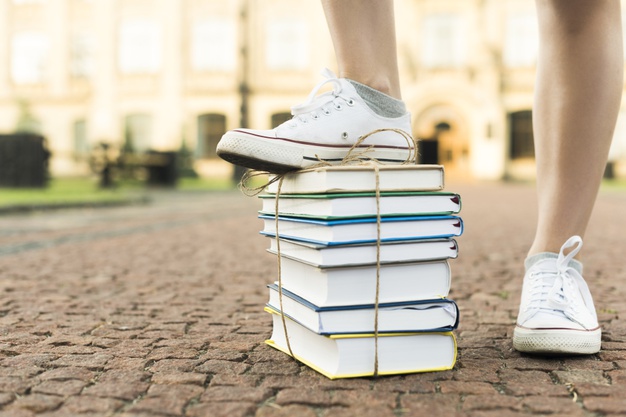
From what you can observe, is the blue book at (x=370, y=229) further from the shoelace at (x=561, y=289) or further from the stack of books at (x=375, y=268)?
the shoelace at (x=561, y=289)

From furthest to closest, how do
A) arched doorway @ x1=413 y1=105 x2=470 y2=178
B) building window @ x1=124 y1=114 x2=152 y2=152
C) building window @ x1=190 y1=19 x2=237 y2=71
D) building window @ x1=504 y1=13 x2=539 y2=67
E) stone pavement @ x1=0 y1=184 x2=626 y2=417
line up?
building window @ x1=124 y1=114 x2=152 y2=152, building window @ x1=190 y1=19 x2=237 y2=71, arched doorway @ x1=413 y1=105 x2=470 y2=178, building window @ x1=504 y1=13 x2=539 y2=67, stone pavement @ x1=0 y1=184 x2=626 y2=417

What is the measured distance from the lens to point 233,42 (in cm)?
2341

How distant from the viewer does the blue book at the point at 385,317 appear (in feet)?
4.61

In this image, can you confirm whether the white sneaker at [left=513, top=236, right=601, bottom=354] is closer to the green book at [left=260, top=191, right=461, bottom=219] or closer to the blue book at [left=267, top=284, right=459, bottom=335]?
the blue book at [left=267, top=284, right=459, bottom=335]

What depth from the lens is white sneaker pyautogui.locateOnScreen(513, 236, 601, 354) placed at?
1.58 metres

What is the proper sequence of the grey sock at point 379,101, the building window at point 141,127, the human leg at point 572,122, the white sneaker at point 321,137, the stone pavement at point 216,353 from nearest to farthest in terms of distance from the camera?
1. the stone pavement at point 216,353
2. the white sneaker at point 321,137
3. the grey sock at point 379,101
4. the human leg at point 572,122
5. the building window at point 141,127

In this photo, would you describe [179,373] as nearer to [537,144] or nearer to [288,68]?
[537,144]

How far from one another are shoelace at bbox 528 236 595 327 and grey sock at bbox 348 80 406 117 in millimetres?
521

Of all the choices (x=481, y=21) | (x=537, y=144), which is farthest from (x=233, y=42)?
(x=537, y=144)

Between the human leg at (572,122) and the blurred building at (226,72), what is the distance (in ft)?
65.6

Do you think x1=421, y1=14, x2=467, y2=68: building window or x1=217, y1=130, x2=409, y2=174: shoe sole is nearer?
x1=217, y1=130, x2=409, y2=174: shoe sole

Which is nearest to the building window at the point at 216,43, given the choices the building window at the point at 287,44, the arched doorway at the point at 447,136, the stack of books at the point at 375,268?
the building window at the point at 287,44

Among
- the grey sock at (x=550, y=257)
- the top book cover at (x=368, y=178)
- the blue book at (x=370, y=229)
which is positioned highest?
the top book cover at (x=368, y=178)

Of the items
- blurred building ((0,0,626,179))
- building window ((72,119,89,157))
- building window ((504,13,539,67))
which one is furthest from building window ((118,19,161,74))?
building window ((504,13,539,67))
